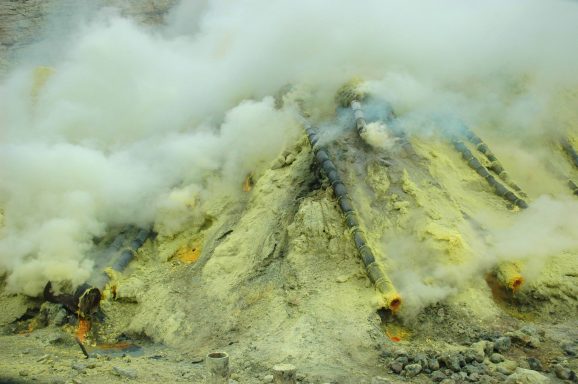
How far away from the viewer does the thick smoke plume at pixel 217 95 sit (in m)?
9.69

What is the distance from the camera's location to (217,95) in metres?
12.5

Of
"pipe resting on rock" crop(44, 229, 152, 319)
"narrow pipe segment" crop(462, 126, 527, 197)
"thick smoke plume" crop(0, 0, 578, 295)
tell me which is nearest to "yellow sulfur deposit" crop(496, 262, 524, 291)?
"narrow pipe segment" crop(462, 126, 527, 197)

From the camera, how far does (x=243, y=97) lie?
12078 mm

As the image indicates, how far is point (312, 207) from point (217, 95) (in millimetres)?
Result: 5605

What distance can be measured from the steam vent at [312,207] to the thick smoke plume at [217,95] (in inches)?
2.4

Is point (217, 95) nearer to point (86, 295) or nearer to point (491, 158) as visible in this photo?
point (86, 295)

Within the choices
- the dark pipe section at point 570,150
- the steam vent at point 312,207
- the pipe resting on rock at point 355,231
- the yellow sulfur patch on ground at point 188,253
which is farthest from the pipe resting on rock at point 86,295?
the dark pipe section at point 570,150

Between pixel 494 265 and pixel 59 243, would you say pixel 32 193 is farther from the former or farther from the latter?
pixel 494 265

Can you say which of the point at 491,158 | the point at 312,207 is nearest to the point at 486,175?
the point at 491,158

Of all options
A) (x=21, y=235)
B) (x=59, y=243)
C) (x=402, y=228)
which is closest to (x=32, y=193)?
(x=21, y=235)

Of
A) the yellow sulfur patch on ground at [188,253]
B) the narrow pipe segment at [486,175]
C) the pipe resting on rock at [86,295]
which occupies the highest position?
the narrow pipe segment at [486,175]

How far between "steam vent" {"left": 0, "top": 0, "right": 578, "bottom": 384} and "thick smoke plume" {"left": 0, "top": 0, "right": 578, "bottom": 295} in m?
0.06

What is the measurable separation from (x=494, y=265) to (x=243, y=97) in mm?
7145

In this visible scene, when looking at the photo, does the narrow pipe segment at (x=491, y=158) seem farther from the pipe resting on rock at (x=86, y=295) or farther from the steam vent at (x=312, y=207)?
the pipe resting on rock at (x=86, y=295)
